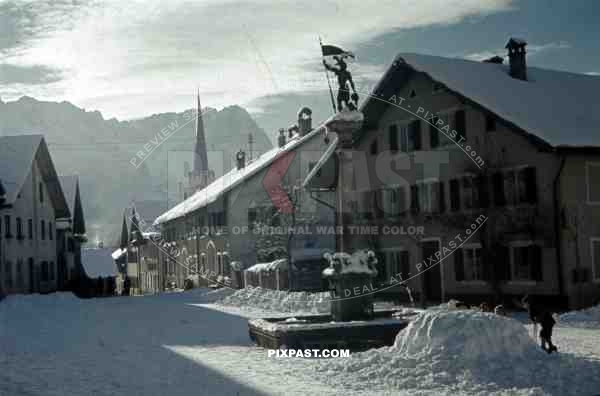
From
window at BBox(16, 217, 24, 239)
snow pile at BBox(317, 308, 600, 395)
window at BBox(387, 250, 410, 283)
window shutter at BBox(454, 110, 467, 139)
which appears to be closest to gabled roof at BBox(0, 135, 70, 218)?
window at BBox(16, 217, 24, 239)

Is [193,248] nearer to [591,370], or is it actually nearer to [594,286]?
[594,286]

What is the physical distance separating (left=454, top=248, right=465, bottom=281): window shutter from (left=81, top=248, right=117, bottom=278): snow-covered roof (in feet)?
162

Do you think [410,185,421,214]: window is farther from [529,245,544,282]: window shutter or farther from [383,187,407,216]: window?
[529,245,544,282]: window shutter

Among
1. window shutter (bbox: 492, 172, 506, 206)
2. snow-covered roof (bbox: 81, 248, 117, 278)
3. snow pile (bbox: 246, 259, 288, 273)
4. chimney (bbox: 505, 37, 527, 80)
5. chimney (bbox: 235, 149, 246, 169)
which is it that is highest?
chimney (bbox: 505, 37, 527, 80)

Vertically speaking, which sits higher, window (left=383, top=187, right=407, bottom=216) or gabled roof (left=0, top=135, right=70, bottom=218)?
gabled roof (left=0, top=135, right=70, bottom=218)

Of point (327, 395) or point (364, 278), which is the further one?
point (364, 278)

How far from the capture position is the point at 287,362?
1402 cm

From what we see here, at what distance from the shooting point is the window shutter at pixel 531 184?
2542cm

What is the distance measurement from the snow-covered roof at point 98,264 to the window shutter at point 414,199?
46.7 m

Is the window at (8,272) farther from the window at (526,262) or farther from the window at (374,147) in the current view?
the window at (526,262)

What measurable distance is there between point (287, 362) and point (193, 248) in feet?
136

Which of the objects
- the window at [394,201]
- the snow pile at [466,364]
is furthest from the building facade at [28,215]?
the snow pile at [466,364]

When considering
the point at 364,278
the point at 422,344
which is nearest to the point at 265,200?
the point at 364,278

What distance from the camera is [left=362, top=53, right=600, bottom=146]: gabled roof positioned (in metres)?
25.5
